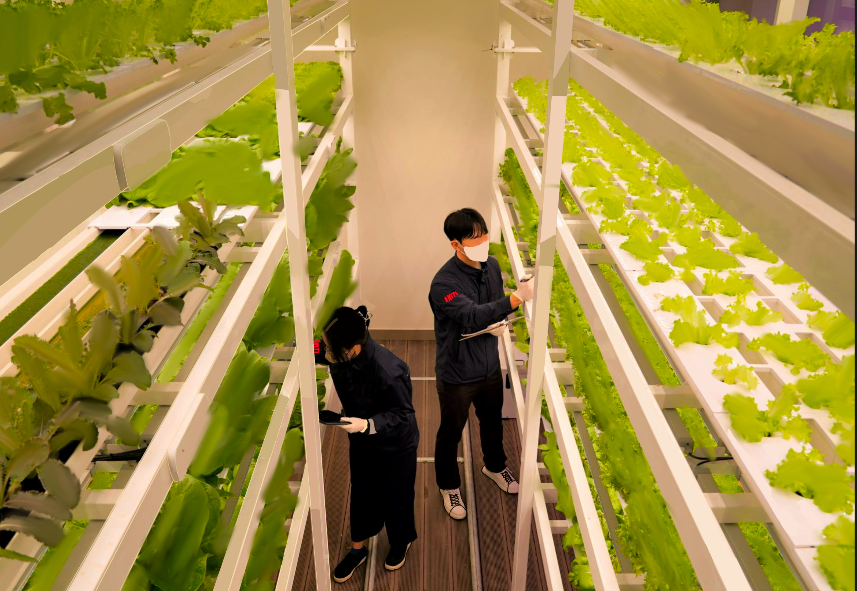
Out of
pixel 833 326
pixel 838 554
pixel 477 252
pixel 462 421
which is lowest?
pixel 462 421

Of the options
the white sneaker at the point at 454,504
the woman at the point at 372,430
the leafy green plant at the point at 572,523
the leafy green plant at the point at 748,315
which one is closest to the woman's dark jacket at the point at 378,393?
the woman at the point at 372,430

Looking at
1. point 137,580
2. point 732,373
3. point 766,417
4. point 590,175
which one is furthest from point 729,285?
point 137,580

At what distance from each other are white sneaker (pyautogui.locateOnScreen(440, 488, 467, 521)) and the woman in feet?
1.09

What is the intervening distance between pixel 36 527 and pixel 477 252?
2291 mm

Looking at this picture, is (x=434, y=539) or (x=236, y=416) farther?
(x=434, y=539)

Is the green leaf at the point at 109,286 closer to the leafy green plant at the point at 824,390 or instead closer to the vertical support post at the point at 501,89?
the leafy green plant at the point at 824,390

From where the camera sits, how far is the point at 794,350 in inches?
43.4

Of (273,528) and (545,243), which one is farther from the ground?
(545,243)

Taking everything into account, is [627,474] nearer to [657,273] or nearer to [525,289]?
[657,273]

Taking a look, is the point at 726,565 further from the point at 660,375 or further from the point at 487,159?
the point at 487,159

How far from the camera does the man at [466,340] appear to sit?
2932 mm

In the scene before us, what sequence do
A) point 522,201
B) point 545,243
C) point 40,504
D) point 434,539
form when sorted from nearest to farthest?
point 40,504 < point 545,243 < point 434,539 < point 522,201

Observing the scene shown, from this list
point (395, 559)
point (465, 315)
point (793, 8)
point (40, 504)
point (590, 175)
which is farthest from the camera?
point (395, 559)

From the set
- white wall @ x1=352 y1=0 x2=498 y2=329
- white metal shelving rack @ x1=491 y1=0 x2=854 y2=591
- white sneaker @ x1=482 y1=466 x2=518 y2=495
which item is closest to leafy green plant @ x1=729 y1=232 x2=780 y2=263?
white metal shelving rack @ x1=491 y1=0 x2=854 y2=591
